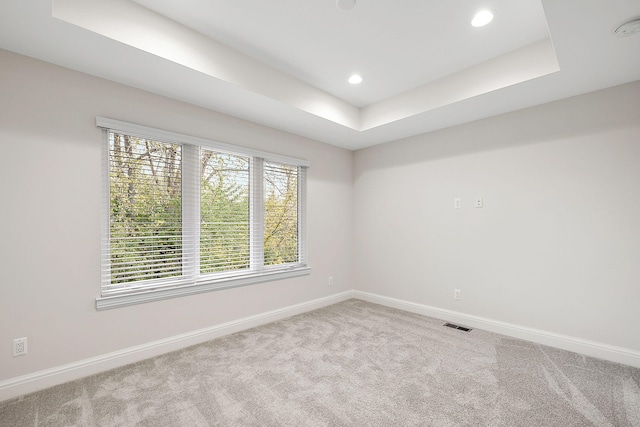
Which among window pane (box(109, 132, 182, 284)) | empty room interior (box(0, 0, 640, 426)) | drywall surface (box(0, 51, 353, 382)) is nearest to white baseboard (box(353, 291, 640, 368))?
empty room interior (box(0, 0, 640, 426))

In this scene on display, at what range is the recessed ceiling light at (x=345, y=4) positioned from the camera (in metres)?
1.94

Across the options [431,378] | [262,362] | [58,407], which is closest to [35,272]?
[58,407]

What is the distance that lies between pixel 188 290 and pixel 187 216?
72cm

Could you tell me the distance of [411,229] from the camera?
3945 mm

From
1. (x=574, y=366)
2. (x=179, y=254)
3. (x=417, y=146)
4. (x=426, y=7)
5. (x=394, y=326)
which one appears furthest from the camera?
(x=417, y=146)

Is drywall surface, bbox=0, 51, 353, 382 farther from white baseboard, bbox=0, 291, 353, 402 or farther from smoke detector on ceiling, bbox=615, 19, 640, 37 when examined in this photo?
smoke detector on ceiling, bbox=615, 19, 640, 37

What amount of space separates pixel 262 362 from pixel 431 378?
1377mm

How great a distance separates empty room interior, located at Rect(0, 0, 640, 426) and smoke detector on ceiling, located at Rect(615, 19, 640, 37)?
2 centimetres

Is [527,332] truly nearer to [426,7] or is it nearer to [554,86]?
[554,86]

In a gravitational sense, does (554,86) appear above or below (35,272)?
above

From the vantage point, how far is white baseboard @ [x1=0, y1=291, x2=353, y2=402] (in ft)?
6.63

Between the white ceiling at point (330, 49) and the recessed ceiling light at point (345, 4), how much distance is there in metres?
0.09

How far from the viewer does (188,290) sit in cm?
282

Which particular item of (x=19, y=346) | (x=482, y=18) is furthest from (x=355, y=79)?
(x=19, y=346)
